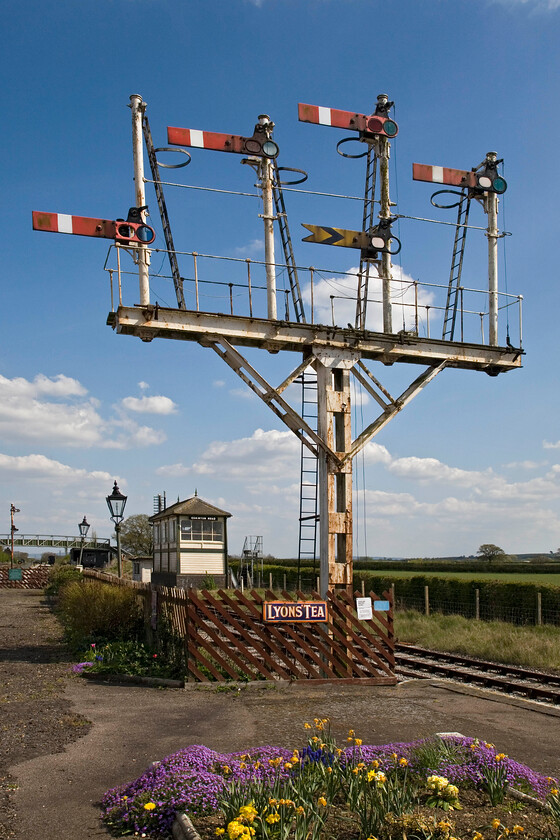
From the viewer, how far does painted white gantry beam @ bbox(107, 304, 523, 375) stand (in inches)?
505

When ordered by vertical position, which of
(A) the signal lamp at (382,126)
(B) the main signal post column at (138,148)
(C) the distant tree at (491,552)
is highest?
(A) the signal lamp at (382,126)

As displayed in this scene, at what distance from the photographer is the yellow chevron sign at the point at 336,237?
13.7 m

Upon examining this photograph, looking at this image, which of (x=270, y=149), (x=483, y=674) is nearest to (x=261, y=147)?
(x=270, y=149)

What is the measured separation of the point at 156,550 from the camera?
129ft

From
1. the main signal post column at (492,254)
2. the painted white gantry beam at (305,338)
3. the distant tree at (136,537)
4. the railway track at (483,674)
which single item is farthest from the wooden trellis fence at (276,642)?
the distant tree at (136,537)

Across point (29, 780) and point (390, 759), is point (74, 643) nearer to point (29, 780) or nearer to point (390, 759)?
point (29, 780)

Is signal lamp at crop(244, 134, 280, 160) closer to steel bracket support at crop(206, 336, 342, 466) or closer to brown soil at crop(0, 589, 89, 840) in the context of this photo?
steel bracket support at crop(206, 336, 342, 466)

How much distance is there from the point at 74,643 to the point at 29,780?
9727 mm

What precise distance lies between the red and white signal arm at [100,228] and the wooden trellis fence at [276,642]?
619 centimetres

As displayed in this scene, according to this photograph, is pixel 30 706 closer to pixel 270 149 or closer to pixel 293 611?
pixel 293 611

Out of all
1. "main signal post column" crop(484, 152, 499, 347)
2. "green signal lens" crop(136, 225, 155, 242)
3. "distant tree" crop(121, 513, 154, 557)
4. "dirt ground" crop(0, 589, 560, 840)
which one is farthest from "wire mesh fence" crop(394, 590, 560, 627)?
"distant tree" crop(121, 513, 154, 557)

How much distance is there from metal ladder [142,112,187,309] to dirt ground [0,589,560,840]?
6.74 metres

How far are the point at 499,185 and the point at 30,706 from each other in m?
13.0

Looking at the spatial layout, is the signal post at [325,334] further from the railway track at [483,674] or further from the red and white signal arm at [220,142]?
the railway track at [483,674]
